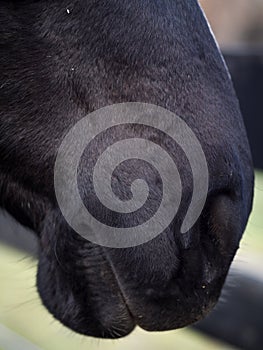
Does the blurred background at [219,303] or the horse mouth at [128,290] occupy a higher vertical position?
the horse mouth at [128,290]

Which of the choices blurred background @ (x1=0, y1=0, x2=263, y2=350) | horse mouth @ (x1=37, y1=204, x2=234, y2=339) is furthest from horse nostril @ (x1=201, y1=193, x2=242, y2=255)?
blurred background @ (x1=0, y1=0, x2=263, y2=350)

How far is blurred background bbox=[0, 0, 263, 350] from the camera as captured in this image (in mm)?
2264

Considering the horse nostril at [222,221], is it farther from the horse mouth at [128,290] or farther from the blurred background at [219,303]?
the blurred background at [219,303]

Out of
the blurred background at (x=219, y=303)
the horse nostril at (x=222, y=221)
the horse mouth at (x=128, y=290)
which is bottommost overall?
the blurred background at (x=219, y=303)

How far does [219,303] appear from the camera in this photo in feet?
7.29

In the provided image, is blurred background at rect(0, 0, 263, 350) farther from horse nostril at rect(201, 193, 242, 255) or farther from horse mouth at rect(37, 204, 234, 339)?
horse nostril at rect(201, 193, 242, 255)

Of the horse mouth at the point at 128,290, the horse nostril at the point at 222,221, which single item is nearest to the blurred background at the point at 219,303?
the horse mouth at the point at 128,290

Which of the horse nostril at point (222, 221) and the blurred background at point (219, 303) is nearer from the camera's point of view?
the horse nostril at point (222, 221)

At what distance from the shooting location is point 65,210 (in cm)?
126

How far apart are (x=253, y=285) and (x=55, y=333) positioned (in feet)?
2.50

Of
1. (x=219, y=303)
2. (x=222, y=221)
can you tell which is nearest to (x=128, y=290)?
(x=222, y=221)

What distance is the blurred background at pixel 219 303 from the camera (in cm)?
226

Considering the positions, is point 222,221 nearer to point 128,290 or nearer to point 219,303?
point 128,290

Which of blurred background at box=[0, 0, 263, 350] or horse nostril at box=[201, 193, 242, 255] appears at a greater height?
horse nostril at box=[201, 193, 242, 255]
